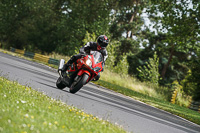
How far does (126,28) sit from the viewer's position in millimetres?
54219

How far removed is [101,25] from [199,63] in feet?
63.0

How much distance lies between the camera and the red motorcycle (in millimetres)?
9289

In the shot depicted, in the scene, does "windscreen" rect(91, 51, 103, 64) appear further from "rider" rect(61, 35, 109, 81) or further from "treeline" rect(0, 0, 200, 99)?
"treeline" rect(0, 0, 200, 99)

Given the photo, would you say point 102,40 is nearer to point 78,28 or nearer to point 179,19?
point 179,19

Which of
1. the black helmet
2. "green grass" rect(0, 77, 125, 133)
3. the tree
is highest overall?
the tree

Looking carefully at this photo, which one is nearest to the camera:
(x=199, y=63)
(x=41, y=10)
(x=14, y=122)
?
(x=14, y=122)

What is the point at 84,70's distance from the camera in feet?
30.9

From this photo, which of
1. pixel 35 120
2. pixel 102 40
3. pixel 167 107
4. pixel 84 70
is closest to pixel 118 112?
pixel 84 70

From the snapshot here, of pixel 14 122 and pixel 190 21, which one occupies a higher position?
pixel 190 21

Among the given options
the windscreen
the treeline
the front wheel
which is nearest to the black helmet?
the windscreen

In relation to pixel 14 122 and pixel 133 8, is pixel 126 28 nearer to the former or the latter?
pixel 133 8

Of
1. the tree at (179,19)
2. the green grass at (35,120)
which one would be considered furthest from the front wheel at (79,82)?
the tree at (179,19)

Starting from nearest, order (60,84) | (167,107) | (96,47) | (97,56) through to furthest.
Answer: (97,56) < (96,47) < (60,84) < (167,107)

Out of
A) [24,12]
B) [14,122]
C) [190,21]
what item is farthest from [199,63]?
[24,12]
